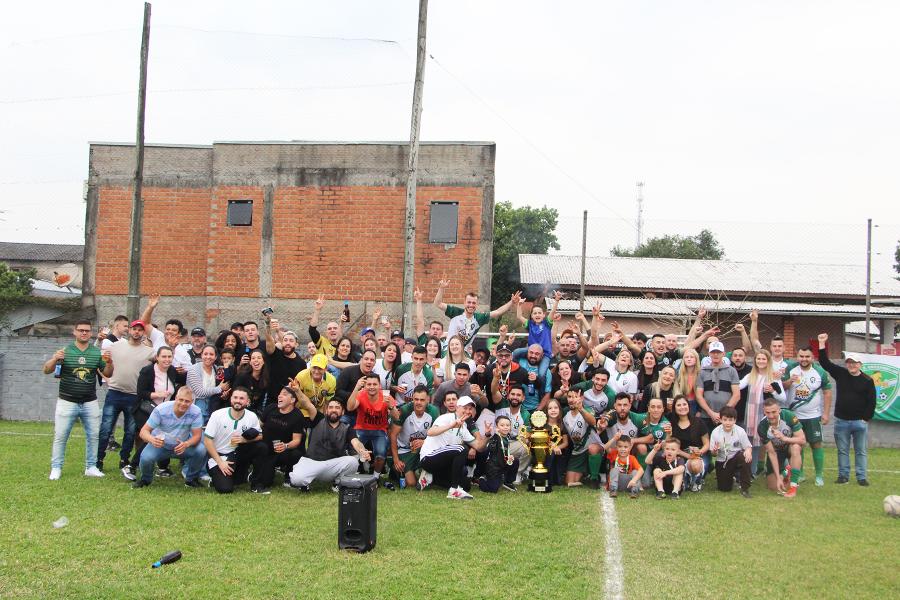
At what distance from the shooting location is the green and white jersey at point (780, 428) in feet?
34.6

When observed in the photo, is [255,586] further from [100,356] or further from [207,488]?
[100,356]

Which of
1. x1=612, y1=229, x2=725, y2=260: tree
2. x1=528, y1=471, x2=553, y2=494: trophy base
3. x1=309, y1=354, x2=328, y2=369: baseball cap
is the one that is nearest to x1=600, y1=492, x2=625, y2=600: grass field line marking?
x1=528, y1=471, x2=553, y2=494: trophy base

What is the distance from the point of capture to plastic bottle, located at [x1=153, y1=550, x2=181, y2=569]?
20.6ft

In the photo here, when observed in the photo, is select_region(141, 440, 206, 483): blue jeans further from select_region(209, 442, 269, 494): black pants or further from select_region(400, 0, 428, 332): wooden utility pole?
select_region(400, 0, 428, 332): wooden utility pole

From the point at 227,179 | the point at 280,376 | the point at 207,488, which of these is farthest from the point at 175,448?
the point at 227,179

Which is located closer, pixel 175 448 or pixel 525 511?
pixel 525 511

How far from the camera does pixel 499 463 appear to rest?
9.76m

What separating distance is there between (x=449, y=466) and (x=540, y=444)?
1134 millimetres

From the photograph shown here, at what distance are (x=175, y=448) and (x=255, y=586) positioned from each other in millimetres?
3893

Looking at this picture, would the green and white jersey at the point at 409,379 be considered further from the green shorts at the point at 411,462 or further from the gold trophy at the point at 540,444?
the gold trophy at the point at 540,444

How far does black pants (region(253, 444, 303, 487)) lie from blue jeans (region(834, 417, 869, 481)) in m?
7.47

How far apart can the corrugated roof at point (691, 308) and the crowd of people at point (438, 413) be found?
435 inches

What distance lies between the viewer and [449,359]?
10.6 meters

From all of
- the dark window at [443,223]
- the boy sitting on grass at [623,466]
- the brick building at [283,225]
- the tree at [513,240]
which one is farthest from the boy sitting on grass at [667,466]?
the tree at [513,240]
